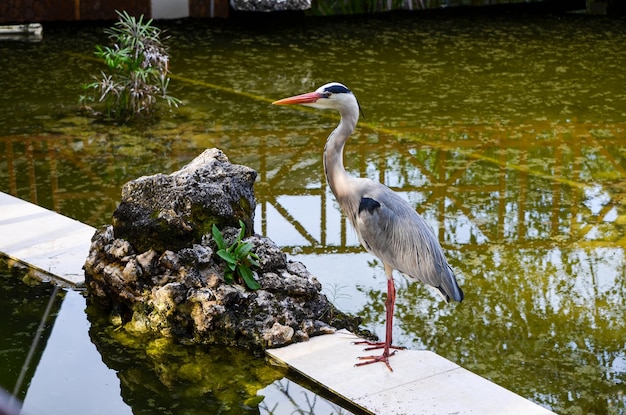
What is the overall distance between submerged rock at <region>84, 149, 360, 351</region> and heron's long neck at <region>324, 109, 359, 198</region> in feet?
1.79

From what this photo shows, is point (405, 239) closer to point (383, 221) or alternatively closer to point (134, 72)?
point (383, 221)

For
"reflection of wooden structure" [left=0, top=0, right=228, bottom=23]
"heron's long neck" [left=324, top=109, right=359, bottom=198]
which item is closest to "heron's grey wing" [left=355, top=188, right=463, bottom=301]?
"heron's long neck" [left=324, top=109, right=359, bottom=198]

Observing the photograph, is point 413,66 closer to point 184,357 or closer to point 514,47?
point 514,47

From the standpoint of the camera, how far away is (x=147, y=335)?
3.97m

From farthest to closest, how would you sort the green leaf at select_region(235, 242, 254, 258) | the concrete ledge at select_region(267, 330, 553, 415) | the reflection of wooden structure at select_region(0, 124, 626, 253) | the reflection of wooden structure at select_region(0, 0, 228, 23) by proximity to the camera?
the reflection of wooden structure at select_region(0, 0, 228, 23) < the reflection of wooden structure at select_region(0, 124, 626, 253) < the green leaf at select_region(235, 242, 254, 258) < the concrete ledge at select_region(267, 330, 553, 415)

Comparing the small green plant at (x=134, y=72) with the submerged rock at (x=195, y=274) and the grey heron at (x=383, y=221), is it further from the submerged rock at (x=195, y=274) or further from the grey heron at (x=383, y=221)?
the grey heron at (x=383, y=221)

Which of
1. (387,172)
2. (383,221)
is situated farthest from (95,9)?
(383,221)

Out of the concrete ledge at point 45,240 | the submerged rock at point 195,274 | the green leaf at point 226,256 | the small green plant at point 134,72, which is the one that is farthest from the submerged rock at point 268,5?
the green leaf at point 226,256

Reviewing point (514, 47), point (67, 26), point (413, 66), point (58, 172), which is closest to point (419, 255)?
point (58, 172)

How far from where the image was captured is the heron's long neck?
3.63m

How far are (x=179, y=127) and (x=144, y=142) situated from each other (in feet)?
1.37

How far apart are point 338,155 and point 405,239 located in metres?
0.41

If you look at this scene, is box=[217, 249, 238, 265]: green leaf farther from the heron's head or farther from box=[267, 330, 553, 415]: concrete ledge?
the heron's head

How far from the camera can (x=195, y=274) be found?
395 cm
